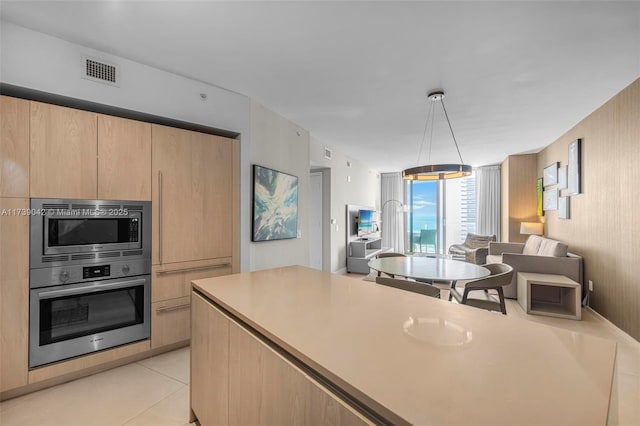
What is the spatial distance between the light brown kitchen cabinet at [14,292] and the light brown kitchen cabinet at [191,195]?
778 millimetres

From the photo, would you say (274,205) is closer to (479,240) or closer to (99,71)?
(99,71)

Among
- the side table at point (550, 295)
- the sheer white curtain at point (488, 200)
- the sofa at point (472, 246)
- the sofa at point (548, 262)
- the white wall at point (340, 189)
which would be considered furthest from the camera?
the sheer white curtain at point (488, 200)

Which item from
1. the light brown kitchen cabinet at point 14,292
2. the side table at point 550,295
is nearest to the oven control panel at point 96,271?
the light brown kitchen cabinet at point 14,292

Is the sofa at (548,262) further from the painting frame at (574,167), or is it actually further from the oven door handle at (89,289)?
the oven door handle at (89,289)

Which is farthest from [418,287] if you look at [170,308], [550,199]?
[550,199]

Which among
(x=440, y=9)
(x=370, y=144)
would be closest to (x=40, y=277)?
(x=440, y=9)

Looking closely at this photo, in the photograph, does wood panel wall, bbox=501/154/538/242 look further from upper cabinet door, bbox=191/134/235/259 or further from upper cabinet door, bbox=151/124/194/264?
upper cabinet door, bbox=151/124/194/264

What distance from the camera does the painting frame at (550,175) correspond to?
191 inches

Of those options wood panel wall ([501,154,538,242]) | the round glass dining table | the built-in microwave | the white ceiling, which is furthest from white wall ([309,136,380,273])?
wood panel wall ([501,154,538,242])

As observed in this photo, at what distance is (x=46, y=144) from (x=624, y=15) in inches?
155

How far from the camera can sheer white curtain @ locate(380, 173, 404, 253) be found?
852 centimetres

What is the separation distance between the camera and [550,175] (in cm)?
507

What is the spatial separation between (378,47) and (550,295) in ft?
13.4

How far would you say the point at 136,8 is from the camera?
5.93 feet
